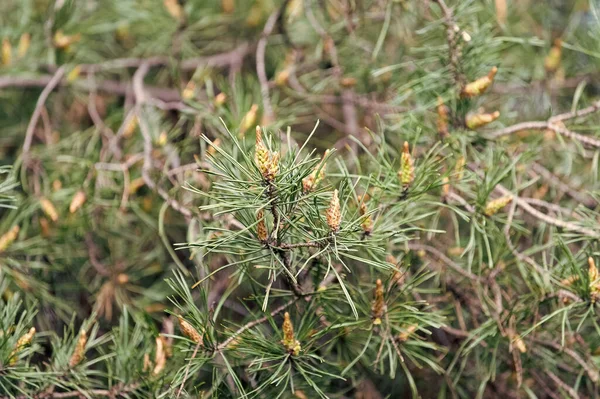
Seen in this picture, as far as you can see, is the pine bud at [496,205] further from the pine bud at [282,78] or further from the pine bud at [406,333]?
the pine bud at [282,78]

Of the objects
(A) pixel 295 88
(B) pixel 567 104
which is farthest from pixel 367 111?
(B) pixel 567 104

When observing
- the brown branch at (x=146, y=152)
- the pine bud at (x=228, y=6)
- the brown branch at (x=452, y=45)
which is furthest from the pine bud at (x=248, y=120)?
the pine bud at (x=228, y=6)

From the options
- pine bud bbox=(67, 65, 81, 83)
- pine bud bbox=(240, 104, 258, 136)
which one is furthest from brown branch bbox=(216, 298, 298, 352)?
pine bud bbox=(67, 65, 81, 83)

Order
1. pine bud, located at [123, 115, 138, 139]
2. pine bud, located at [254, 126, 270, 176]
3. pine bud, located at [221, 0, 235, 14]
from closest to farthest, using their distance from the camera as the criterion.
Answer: pine bud, located at [254, 126, 270, 176], pine bud, located at [123, 115, 138, 139], pine bud, located at [221, 0, 235, 14]

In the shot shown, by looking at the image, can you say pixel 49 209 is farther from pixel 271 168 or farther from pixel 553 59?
pixel 553 59

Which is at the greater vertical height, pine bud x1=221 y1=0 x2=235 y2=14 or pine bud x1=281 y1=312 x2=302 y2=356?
pine bud x1=221 y1=0 x2=235 y2=14

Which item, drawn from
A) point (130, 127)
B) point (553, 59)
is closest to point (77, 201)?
point (130, 127)

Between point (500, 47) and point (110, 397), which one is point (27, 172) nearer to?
point (110, 397)

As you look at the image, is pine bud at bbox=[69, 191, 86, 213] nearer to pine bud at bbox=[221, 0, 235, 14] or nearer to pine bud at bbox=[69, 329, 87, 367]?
pine bud at bbox=[69, 329, 87, 367]
